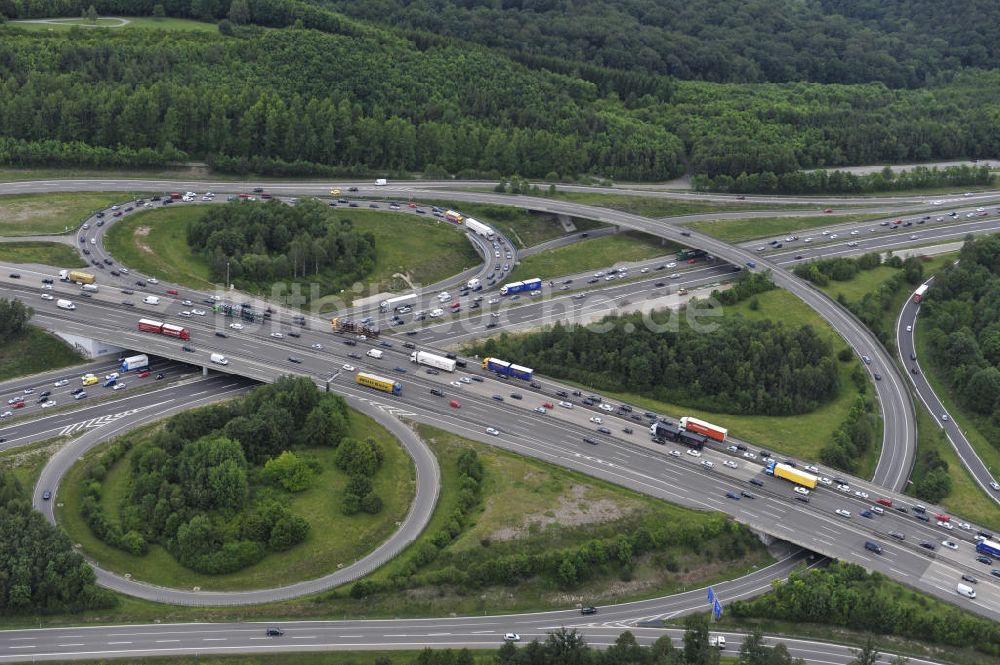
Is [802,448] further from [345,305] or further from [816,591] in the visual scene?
[345,305]

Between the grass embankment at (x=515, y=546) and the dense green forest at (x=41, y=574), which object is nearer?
the dense green forest at (x=41, y=574)

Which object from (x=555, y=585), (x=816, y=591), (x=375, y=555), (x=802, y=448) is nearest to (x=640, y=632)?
(x=555, y=585)

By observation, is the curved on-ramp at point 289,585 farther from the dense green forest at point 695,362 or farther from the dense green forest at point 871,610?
the dense green forest at point 871,610

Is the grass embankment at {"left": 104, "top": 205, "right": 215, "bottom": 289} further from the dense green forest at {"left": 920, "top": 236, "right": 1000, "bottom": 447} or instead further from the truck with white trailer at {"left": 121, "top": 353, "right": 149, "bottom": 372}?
the dense green forest at {"left": 920, "top": 236, "right": 1000, "bottom": 447}

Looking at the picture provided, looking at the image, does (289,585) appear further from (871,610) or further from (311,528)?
(871,610)

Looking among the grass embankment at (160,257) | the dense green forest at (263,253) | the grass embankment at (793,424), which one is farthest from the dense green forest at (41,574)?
the grass embankment at (793,424)

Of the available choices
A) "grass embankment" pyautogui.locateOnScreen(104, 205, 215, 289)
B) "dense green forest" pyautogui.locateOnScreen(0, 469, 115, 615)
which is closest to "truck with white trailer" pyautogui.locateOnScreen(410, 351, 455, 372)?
"grass embankment" pyautogui.locateOnScreen(104, 205, 215, 289)
